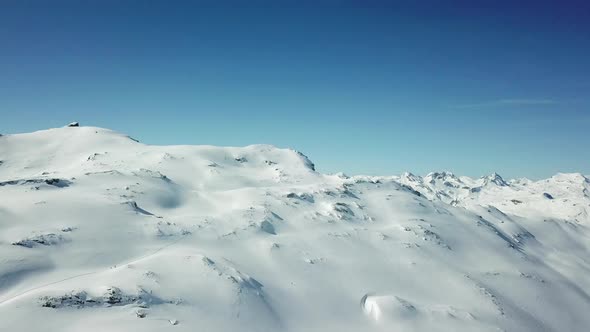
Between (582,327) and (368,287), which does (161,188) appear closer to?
(368,287)

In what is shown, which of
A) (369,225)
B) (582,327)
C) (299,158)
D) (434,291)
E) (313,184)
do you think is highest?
(299,158)

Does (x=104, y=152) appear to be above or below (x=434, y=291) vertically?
above

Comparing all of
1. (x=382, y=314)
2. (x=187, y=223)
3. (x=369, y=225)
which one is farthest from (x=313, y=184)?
(x=382, y=314)

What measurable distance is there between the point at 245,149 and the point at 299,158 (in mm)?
20872

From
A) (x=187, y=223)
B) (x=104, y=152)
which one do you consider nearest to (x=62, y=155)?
(x=104, y=152)

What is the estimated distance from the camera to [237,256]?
185ft

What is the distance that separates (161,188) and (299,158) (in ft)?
224

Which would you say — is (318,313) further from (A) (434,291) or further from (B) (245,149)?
(B) (245,149)

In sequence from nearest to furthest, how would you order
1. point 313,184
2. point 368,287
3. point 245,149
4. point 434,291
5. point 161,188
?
point 368,287
point 434,291
point 161,188
point 313,184
point 245,149

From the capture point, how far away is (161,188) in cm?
7706

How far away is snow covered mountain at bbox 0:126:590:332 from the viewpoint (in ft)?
124

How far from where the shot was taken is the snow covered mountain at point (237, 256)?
37.7m

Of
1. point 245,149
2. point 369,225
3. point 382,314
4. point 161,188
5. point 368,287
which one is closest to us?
point 382,314

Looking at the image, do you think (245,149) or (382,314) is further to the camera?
(245,149)
